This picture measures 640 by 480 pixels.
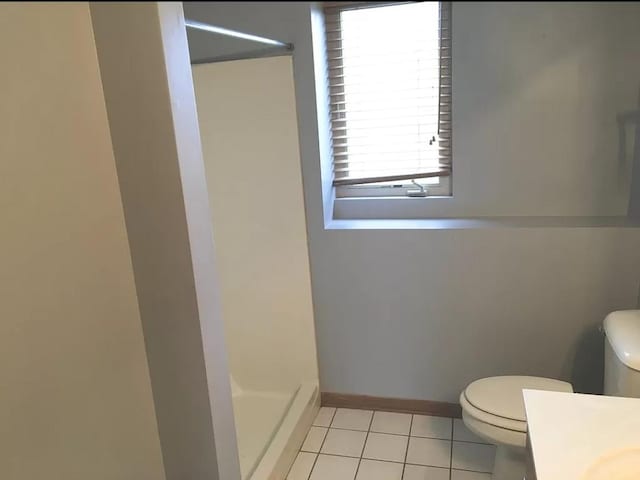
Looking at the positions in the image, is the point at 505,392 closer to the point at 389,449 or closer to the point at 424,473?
the point at 424,473

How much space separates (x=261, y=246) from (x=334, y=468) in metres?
0.99

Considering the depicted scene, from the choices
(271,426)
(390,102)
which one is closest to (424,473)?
(271,426)

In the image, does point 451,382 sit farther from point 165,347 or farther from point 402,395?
point 165,347

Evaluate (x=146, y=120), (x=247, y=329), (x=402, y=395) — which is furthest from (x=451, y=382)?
(x=146, y=120)

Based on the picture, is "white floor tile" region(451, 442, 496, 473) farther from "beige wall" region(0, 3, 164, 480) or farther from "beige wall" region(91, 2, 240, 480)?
"beige wall" region(0, 3, 164, 480)

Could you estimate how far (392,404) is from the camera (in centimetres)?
239

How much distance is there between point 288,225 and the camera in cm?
232

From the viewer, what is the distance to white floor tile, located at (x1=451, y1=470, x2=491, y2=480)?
1.94 m

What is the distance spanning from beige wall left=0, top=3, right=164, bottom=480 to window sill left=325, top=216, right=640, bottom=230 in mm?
1247

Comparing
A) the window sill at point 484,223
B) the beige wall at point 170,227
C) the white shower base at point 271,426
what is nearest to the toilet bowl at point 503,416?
the window sill at point 484,223

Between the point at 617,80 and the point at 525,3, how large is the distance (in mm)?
1680

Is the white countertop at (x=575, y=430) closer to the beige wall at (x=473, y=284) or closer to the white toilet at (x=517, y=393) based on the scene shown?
the white toilet at (x=517, y=393)

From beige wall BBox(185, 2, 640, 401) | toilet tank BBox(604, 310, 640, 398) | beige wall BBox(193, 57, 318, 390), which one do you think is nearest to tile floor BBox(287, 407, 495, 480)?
beige wall BBox(185, 2, 640, 401)

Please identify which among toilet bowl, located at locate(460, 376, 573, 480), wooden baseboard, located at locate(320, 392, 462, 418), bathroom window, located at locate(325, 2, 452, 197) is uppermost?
bathroom window, located at locate(325, 2, 452, 197)
